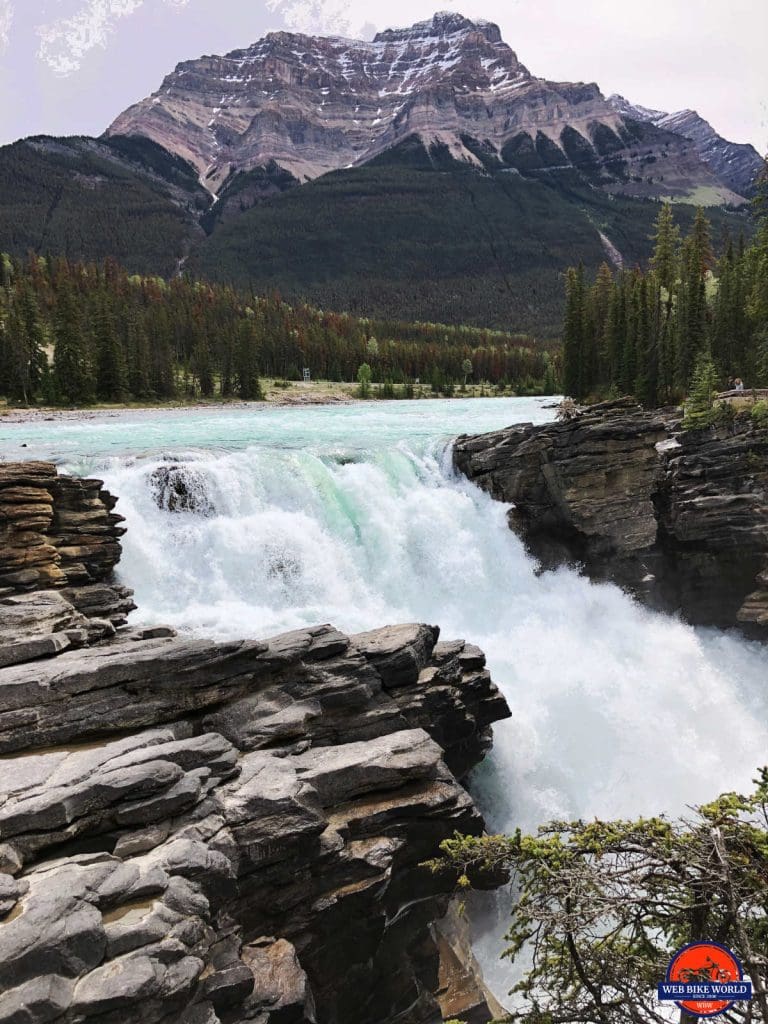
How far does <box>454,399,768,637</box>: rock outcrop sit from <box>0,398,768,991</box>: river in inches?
54.0

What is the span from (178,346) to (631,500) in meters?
104

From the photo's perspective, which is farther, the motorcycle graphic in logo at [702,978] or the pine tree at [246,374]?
the pine tree at [246,374]

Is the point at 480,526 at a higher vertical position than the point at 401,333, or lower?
lower

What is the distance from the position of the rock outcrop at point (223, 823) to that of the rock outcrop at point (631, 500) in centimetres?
1753

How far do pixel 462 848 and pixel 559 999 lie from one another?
1809mm

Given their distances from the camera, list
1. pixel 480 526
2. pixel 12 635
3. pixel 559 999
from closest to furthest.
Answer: pixel 559 999 < pixel 12 635 < pixel 480 526

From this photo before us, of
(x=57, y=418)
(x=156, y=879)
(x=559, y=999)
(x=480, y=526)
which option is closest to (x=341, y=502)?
(x=480, y=526)

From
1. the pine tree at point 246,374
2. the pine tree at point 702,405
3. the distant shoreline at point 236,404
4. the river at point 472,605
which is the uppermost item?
the pine tree at point 246,374

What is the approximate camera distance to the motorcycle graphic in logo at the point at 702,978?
585cm

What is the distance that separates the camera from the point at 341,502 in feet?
93.5

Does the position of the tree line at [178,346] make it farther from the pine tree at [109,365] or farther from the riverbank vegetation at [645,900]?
the riverbank vegetation at [645,900]

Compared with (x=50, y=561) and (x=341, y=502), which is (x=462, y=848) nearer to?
(x=50, y=561)

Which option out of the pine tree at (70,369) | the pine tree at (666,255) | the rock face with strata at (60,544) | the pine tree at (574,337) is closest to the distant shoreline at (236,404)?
the pine tree at (70,369)

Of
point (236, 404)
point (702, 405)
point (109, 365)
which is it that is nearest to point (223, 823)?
point (702, 405)
